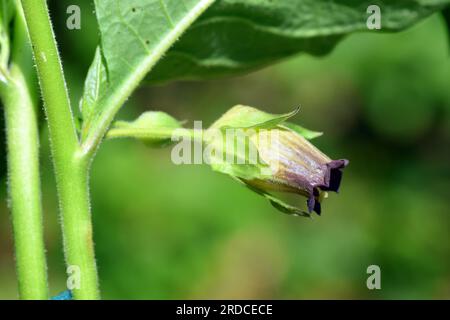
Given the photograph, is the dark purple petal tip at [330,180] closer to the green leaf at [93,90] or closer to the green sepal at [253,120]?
the green sepal at [253,120]

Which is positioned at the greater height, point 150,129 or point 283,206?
point 150,129

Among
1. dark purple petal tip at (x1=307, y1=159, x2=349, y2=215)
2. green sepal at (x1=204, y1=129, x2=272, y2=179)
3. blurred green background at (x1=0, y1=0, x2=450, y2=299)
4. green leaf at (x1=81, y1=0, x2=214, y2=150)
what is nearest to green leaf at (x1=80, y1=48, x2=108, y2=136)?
green leaf at (x1=81, y1=0, x2=214, y2=150)

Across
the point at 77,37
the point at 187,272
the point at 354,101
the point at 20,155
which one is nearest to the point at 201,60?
the point at 20,155

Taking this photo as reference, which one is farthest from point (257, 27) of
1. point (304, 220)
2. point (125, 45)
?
point (304, 220)

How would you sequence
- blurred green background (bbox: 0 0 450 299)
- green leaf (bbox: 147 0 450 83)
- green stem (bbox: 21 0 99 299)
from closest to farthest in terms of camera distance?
green stem (bbox: 21 0 99 299), green leaf (bbox: 147 0 450 83), blurred green background (bbox: 0 0 450 299)

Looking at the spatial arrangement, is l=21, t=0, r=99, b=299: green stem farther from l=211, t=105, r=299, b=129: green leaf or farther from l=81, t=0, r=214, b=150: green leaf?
l=211, t=105, r=299, b=129: green leaf

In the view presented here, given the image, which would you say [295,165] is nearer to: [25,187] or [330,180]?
[330,180]

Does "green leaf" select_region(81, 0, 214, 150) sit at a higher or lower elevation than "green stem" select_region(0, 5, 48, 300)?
higher
